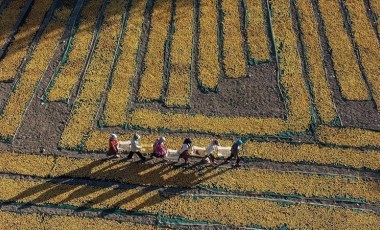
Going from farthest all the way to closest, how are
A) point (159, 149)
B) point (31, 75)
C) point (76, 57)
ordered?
point (76, 57), point (31, 75), point (159, 149)

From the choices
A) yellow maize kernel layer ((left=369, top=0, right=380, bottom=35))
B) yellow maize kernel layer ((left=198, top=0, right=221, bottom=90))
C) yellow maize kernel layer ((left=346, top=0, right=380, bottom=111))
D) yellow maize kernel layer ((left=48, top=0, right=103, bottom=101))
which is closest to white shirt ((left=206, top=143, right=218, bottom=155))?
yellow maize kernel layer ((left=198, top=0, right=221, bottom=90))

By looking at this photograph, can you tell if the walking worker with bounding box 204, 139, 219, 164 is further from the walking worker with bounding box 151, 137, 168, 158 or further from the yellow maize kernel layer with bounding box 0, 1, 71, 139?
the yellow maize kernel layer with bounding box 0, 1, 71, 139

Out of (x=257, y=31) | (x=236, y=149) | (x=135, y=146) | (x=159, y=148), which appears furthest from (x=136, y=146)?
(x=257, y=31)

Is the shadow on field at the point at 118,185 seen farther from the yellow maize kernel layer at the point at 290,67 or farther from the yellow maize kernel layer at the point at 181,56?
the yellow maize kernel layer at the point at 290,67

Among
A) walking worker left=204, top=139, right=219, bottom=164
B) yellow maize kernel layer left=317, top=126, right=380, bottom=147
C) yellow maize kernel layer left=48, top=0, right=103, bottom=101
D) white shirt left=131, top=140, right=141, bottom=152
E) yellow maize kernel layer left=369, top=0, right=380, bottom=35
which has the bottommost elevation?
white shirt left=131, top=140, right=141, bottom=152

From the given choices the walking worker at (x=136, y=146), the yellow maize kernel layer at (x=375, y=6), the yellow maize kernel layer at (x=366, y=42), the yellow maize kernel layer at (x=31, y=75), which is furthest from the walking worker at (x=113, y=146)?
the yellow maize kernel layer at (x=375, y=6)

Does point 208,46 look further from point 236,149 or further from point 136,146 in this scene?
point 136,146

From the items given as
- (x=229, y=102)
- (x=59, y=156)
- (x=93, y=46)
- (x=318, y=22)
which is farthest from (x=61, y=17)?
(x=318, y=22)
